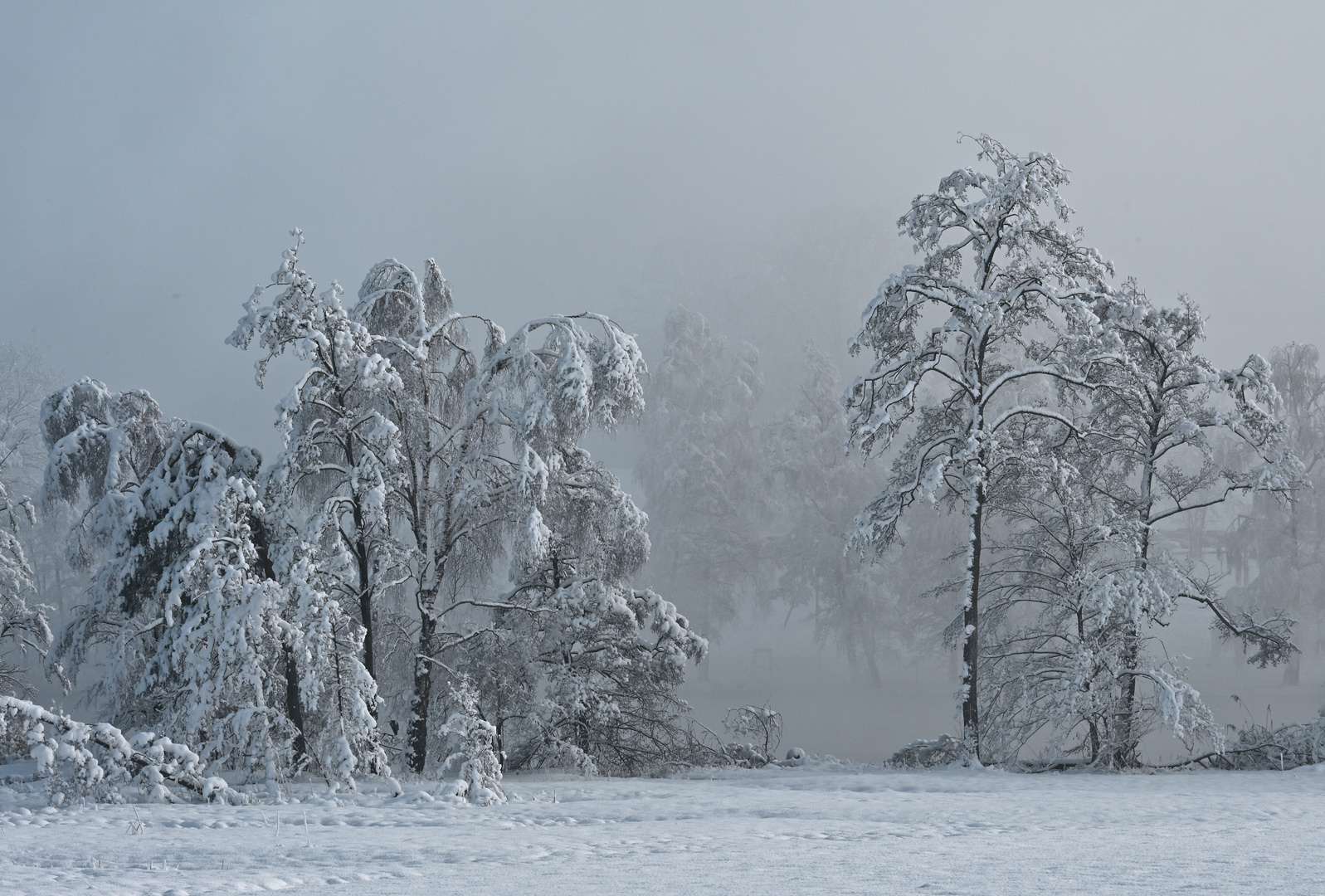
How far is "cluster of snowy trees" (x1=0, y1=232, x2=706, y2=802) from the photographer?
37.7ft

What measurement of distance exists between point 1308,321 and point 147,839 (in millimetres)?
105278

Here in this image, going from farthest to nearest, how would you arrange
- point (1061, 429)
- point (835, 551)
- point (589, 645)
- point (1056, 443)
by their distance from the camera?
point (835, 551), point (1061, 429), point (589, 645), point (1056, 443)

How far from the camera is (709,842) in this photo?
7562mm

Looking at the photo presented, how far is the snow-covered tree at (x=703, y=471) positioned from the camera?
43.3 metres

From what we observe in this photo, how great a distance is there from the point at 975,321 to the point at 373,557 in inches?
384

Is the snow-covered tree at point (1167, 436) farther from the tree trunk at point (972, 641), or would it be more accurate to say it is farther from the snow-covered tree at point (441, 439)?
the snow-covered tree at point (441, 439)

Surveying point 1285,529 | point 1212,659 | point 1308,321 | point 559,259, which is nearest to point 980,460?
point 1285,529

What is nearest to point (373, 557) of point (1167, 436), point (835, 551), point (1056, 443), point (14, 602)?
point (14, 602)

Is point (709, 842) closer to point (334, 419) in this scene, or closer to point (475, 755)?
point (475, 755)

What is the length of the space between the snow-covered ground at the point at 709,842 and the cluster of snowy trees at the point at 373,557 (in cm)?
172

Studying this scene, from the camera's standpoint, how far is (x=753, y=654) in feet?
150

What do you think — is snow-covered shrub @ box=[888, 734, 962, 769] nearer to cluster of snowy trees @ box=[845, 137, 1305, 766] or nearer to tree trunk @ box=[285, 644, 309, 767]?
cluster of snowy trees @ box=[845, 137, 1305, 766]

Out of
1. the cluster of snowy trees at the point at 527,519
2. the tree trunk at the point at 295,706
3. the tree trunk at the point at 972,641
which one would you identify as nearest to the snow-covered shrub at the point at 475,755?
the cluster of snowy trees at the point at 527,519

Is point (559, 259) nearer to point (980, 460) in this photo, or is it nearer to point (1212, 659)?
point (1212, 659)
